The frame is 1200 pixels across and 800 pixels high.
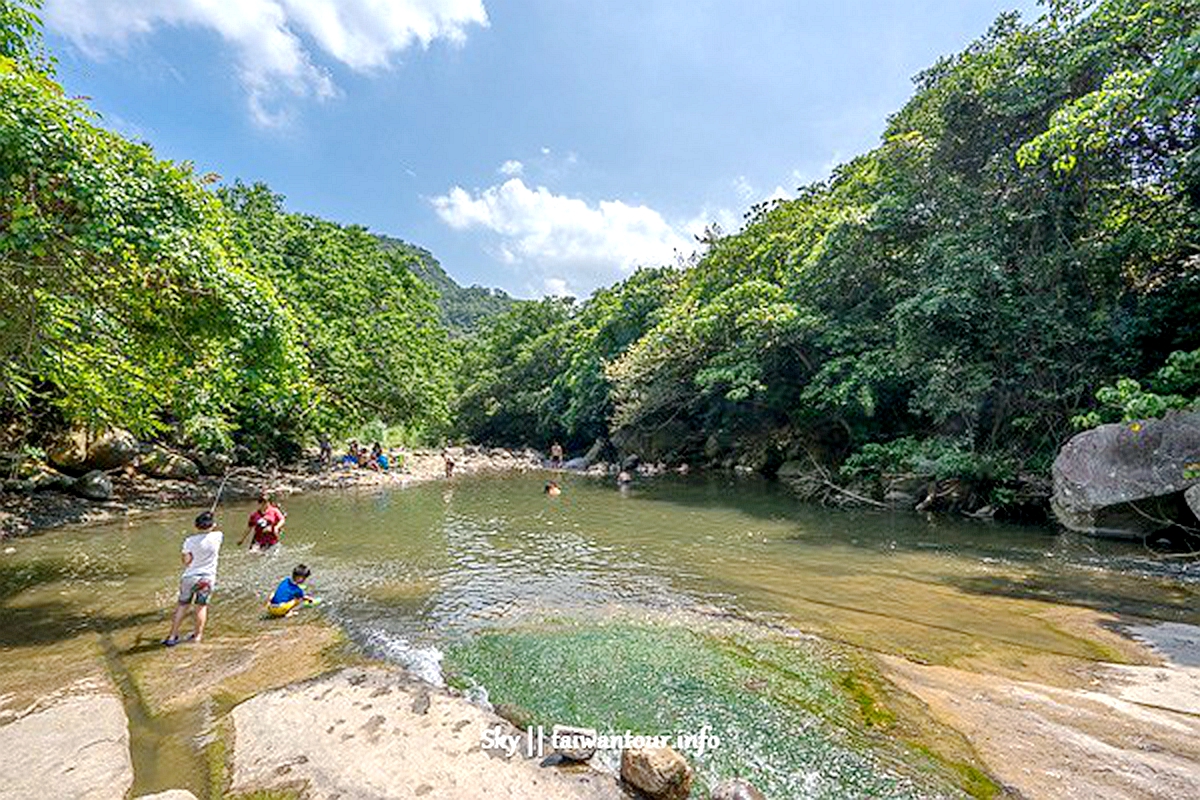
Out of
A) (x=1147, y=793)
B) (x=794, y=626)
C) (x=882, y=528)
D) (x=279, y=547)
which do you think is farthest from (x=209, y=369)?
(x=882, y=528)

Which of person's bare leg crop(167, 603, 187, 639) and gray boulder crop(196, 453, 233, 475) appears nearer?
person's bare leg crop(167, 603, 187, 639)

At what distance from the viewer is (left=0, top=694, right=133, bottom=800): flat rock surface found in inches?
158

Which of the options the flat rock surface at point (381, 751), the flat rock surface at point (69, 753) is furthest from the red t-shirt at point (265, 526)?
the flat rock surface at point (381, 751)

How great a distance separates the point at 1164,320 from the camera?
45.3ft

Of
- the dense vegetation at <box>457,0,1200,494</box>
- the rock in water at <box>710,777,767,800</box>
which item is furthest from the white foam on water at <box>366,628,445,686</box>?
the dense vegetation at <box>457,0,1200,494</box>

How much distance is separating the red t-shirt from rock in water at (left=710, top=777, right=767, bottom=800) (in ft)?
33.0

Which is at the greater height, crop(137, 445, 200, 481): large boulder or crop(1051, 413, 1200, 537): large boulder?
crop(1051, 413, 1200, 537): large boulder

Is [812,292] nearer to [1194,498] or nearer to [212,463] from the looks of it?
A: [1194,498]

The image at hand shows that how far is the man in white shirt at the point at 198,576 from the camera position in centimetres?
695

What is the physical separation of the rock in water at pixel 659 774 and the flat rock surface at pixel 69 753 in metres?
3.47

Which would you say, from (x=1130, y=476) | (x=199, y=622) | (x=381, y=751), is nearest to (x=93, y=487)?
(x=199, y=622)

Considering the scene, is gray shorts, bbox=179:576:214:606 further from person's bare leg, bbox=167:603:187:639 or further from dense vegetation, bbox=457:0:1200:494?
dense vegetation, bbox=457:0:1200:494

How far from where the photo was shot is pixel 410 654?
22.0 ft

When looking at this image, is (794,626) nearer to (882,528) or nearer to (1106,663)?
(1106,663)
